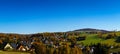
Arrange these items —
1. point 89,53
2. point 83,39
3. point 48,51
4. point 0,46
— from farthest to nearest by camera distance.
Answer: point 83,39 → point 89,53 → point 0,46 → point 48,51

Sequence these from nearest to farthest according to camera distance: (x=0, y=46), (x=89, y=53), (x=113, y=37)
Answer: (x=0, y=46), (x=89, y=53), (x=113, y=37)

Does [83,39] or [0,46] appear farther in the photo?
[83,39]

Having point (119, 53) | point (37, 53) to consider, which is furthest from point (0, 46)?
point (119, 53)

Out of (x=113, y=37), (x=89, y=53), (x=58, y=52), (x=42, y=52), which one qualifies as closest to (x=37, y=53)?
(x=42, y=52)

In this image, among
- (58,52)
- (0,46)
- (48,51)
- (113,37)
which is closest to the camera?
(58,52)

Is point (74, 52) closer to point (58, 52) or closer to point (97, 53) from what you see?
point (58, 52)

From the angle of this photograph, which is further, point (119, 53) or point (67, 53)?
point (119, 53)

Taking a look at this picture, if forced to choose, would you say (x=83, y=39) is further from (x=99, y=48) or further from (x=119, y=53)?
(x=99, y=48)

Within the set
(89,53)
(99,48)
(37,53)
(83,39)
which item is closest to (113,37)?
(83,39)

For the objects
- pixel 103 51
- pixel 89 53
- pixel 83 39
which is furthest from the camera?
pixel 83 39
